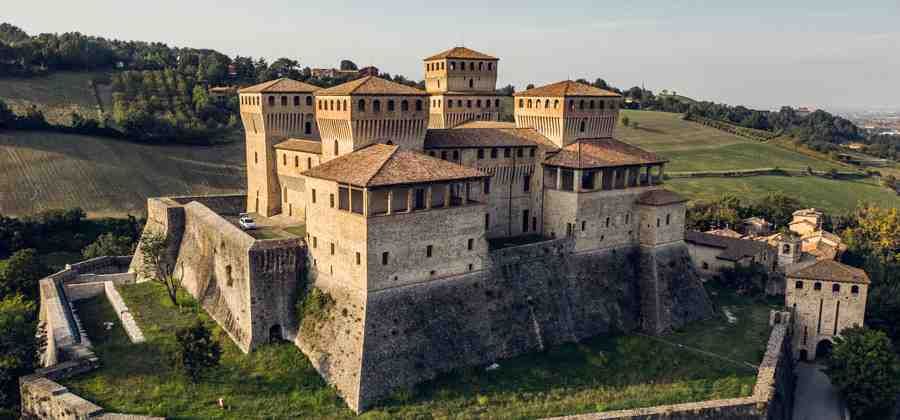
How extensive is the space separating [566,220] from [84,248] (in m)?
38.2

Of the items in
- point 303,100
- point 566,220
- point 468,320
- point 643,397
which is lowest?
point 643,397

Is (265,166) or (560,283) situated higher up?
(265,166)

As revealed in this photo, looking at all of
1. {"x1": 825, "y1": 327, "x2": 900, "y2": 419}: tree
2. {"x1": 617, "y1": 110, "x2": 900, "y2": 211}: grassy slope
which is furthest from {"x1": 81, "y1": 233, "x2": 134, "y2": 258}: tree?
{"x1": 617, "y1": 110, "x2": 900, "y2": 211}: grassy slope

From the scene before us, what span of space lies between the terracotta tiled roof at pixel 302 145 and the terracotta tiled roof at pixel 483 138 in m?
5.85

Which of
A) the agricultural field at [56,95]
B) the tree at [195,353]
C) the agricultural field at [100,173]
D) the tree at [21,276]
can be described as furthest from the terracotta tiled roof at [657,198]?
the agricultural field at [56,95]

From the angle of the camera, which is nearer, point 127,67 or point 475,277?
point 475,277

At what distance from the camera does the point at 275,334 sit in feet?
92.2

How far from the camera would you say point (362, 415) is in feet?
77.2

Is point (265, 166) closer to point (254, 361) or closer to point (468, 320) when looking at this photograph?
point (254, 361)

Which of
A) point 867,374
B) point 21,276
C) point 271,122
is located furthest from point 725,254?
point 21,276

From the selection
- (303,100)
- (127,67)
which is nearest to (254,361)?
(303,100)

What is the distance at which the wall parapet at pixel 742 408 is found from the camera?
25.2 m

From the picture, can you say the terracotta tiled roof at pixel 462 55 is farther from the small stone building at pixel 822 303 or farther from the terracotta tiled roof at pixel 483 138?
the small stone building at pixel 822 303

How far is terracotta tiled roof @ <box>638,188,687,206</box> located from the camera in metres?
35.3
